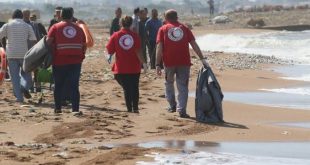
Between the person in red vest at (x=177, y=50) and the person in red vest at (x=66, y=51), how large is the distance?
3.70ft

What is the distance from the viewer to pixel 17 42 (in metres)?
12.7

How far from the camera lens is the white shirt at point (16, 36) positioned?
41.5 ft

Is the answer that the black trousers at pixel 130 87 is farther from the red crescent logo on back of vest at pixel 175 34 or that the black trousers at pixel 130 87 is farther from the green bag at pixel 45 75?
the green bag at pixel 45 75

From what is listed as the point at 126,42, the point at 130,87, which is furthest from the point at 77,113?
the point at 126,42

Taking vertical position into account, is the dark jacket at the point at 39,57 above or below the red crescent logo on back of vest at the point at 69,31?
below

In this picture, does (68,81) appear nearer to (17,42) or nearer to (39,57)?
(39,57)

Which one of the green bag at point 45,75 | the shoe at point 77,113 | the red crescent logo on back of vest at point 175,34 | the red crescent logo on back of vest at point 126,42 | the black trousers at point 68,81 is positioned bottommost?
the shoe at point 77,113

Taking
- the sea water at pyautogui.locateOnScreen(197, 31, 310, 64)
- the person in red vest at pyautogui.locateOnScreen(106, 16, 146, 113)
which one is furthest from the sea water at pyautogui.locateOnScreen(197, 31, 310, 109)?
the person in red vest at pyautogui.locateOnScreen(106, 16, 146, 113)

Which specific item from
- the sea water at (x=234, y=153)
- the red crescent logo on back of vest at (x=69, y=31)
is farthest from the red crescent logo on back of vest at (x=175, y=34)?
the sea water at (x=234, y=153)

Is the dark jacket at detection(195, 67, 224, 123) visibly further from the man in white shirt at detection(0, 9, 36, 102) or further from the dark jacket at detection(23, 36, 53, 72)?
the man in white shirt at detection(0, 9, 36, 102)

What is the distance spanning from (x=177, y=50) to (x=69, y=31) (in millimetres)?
1525

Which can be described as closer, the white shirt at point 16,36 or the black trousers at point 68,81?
the black trousers at point 68,81

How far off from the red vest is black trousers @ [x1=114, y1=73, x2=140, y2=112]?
2.91 feet

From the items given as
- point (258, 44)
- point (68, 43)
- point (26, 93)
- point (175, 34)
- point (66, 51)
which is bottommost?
point (258, 44)
